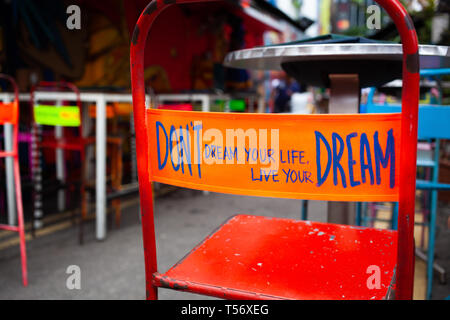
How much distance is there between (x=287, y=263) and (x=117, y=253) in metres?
1.81

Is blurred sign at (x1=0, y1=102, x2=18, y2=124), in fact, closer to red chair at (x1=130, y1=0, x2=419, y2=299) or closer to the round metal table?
the round metal table

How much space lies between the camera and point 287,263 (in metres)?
0.88

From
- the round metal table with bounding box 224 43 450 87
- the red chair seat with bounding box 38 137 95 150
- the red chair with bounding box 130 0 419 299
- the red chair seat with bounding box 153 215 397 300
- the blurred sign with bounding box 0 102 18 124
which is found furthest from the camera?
the red chair seat with bounding box 38 137 95 150

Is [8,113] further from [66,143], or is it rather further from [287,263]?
[287,263]

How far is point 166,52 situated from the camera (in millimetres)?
6230

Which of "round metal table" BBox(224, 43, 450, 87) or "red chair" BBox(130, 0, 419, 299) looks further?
"round metal table" BBox(224, 43, 450, 87)

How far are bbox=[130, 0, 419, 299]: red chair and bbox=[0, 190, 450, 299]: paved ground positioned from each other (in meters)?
1.17

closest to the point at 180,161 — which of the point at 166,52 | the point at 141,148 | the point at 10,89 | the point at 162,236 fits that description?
the point at 141,148

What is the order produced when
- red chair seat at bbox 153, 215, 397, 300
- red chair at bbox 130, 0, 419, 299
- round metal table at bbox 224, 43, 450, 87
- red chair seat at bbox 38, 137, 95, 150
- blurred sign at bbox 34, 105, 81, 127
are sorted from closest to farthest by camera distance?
red chair at bbox 130, 0, 419, 299, red chair seat at bbox 153, 215, 397, 300, round metal table at bbox 224, 43, 450, 87, blurred sign at bbox 34, 105, 81, 127, red chair seat at bbox 38, 137, 95, 150

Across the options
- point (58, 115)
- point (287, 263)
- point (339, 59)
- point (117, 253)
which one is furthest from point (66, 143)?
point (287, 263)

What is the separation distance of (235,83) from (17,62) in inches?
175

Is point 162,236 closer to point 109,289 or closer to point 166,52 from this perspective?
point 109,289

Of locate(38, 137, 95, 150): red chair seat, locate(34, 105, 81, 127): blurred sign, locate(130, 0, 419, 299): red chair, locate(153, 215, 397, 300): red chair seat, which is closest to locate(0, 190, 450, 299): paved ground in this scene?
locate(38, 137, 95, 150): red chair seat

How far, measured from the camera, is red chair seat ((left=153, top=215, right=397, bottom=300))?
0.76 m
